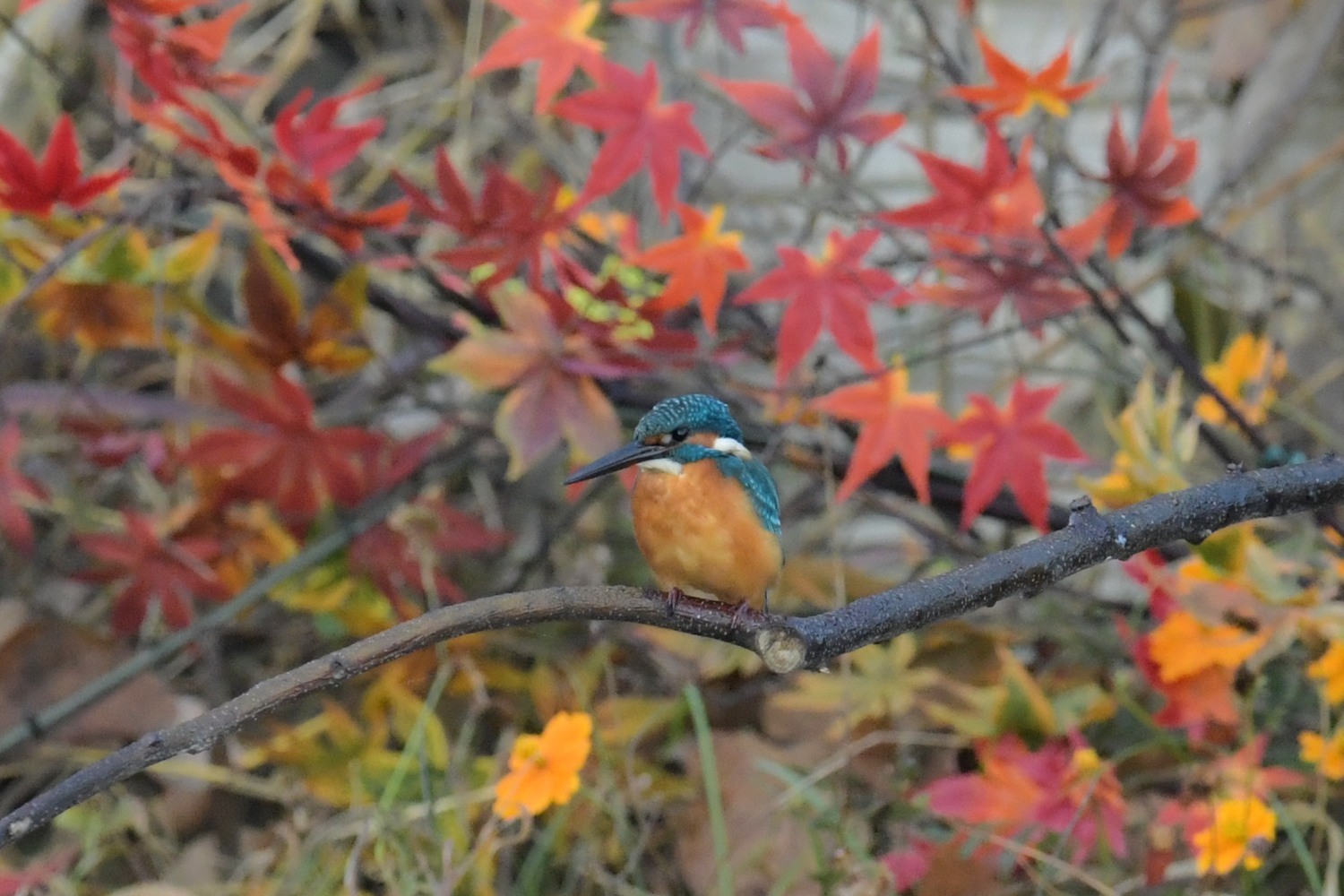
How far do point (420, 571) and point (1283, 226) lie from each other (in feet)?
4.50

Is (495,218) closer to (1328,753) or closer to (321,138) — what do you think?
(321,138)

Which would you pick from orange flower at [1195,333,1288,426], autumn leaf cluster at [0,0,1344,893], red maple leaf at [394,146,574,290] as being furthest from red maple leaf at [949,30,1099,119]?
orange flower at [1195,333,1288,426]

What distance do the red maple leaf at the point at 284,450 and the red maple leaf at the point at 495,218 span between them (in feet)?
0.98

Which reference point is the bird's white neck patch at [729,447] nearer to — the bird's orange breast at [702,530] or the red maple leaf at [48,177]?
the bird's orange breast at [702,530]

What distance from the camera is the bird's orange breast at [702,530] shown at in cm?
76

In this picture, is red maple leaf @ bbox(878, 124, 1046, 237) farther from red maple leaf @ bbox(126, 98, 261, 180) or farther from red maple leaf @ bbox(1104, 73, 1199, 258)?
red maple leaf @ bbox(126, 98, 261, 180)

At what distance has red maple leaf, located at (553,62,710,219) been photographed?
1114mm

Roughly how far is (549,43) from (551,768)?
590 millimetres

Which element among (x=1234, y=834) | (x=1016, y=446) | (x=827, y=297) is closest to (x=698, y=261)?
(x=827, y=297)

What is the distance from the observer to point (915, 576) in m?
1.54

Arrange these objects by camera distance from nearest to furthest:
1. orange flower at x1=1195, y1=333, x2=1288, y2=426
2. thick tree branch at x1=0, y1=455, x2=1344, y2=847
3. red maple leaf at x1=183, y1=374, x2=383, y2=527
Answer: thick tree branch at x1=0, y1=455, x2=1344, y2=847 < red maple leaf at x1=183, y1=374, x2=383, y2=527 < orange flower at x1=1195, y1=333, x2=1288, y2=426

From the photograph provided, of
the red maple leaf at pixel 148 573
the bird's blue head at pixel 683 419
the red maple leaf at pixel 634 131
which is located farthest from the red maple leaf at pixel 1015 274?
the red maple leaf at pixel 148 573

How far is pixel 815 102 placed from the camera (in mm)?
1140

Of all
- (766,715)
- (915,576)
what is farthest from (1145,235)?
(766,715)
